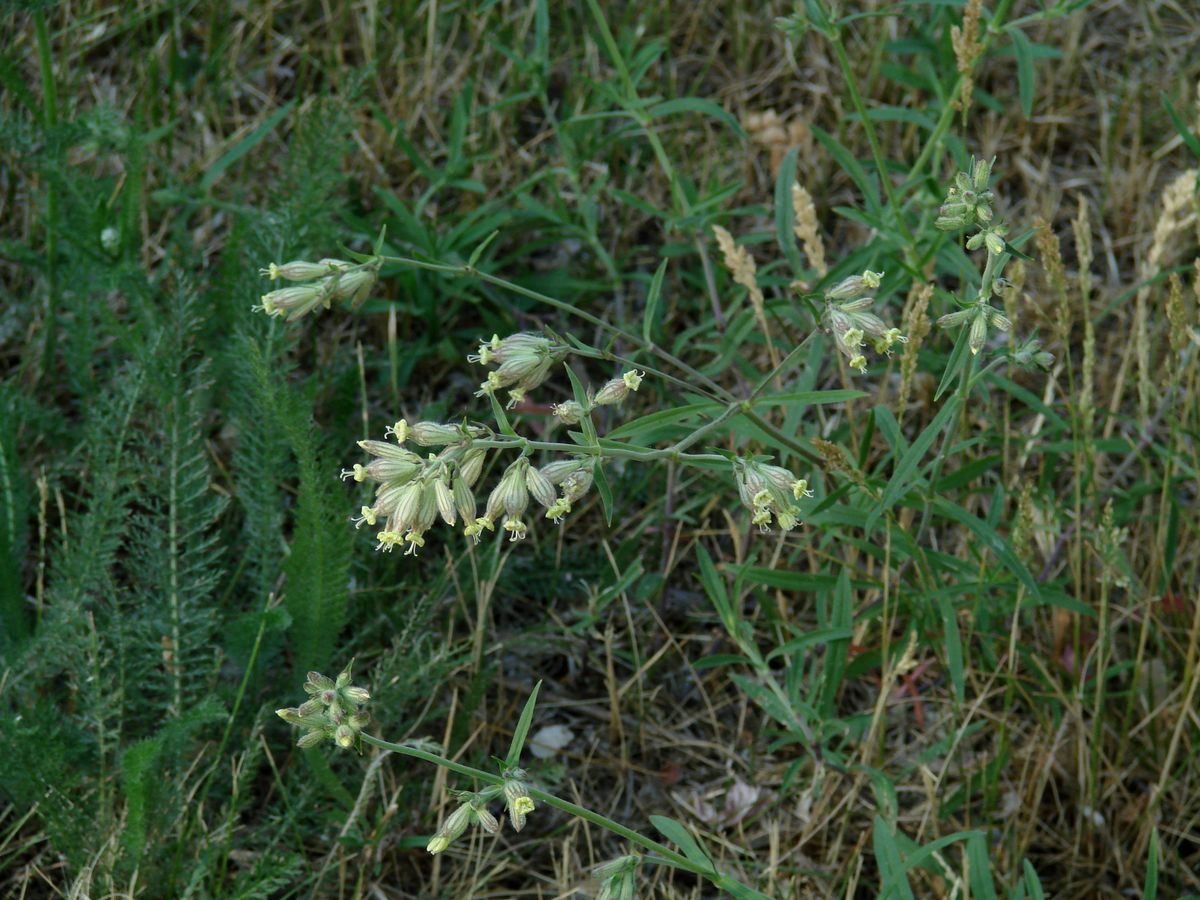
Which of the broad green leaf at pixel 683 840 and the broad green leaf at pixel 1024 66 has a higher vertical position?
the broad green leaf at pixel 1024 66

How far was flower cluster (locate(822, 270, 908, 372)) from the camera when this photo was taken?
86.9 inches

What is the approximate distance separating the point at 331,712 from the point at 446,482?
0.40 metres

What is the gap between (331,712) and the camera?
6.51ft

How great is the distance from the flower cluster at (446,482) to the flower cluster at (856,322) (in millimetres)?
490

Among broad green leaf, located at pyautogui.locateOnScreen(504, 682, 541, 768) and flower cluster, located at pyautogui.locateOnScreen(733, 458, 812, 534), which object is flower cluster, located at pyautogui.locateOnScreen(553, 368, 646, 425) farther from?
broad green leaf, located at pyautogui.locateOnScreen(504, 682, 541, 768)

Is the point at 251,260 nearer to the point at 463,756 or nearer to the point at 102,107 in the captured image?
the point at 102,107

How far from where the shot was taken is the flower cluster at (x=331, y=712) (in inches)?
77.9

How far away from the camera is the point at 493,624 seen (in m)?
3.48

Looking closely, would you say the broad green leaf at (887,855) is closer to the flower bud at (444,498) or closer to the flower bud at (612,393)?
the flower bud at (612,393)

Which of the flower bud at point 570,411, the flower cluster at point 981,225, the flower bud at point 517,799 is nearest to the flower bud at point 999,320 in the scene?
the flower cluster at point 981,225

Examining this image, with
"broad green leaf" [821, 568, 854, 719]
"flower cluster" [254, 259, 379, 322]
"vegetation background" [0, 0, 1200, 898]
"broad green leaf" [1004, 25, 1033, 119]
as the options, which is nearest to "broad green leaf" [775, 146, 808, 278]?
"vegetation background" [0, 0, 1200, 898]

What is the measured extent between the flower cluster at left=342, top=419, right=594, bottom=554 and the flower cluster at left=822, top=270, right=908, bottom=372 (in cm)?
49

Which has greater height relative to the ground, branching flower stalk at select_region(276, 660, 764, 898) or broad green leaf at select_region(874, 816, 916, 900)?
branching flower stalk at select_region(276, 660, 764, 898)

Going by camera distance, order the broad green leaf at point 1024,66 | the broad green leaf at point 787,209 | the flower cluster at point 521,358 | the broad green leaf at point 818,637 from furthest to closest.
Result: the broad green leaf at point 787,209 < the broad green leaf at point 1024,66 < the broad green leaf at point 818,637 < the flower cluster at point 521,358
